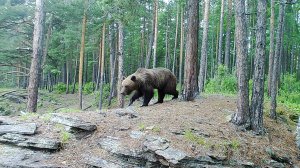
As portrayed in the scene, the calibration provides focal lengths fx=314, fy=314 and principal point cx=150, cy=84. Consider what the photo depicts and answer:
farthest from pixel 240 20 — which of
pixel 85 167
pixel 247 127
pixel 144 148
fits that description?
pixel 85 167

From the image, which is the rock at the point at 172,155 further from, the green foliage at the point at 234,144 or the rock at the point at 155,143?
the green foliage at the point at 234,144

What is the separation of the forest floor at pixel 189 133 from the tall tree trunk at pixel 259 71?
0.42m

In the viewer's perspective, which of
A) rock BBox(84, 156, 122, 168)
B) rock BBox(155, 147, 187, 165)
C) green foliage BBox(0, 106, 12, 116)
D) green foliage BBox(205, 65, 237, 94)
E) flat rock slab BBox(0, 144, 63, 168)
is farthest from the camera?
green foliage BBox(0, 106, 12, 116)

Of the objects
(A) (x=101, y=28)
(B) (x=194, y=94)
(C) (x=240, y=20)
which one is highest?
(A) (x=101, y=28)

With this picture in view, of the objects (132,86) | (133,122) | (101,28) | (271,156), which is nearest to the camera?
(271,156)

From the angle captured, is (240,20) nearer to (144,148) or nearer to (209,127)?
(209,127)

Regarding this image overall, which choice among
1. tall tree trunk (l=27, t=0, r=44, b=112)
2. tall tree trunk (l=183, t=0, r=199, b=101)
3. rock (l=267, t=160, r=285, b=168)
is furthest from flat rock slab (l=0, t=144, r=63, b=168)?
tall tree trunk (l=183, t=0, r=199, b=101)

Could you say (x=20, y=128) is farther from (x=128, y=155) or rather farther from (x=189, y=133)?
(x=189, y=133)

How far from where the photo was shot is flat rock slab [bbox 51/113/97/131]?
7.77 metres

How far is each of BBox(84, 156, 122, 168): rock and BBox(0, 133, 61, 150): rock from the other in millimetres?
825

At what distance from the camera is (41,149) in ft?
23.1

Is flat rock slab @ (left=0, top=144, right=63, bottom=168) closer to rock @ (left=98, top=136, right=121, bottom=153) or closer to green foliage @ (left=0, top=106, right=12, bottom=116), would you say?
rock @ (left=98, top=136, right=121, bottom=153)

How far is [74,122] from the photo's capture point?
25.9 feet

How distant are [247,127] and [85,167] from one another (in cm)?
464
